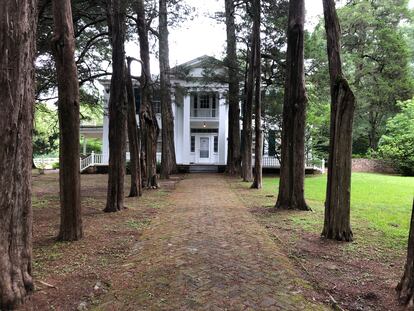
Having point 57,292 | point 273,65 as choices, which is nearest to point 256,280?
point 57,292

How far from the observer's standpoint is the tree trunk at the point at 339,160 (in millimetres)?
7355

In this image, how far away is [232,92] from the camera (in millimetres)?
25984

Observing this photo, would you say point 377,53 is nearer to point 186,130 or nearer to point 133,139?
point 186,130

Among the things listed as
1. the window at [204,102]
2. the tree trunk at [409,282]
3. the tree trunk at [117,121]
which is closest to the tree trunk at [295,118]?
the tree trunk at [117,121]

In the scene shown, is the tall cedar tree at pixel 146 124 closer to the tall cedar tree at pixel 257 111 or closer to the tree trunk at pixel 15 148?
the tall cedar tree at pixel 257 111

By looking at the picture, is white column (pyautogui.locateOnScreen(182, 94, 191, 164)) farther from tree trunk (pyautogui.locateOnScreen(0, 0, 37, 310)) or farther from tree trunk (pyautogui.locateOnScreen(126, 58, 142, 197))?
tree trunk (pyautogui.locateOnScreen(0, 0, 37, 310))

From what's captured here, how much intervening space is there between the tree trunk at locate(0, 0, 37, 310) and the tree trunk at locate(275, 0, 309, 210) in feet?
26.8

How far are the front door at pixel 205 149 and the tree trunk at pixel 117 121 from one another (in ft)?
75.9

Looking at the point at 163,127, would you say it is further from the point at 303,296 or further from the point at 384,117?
the point at 384,117

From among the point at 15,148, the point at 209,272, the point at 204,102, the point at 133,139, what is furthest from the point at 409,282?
the point at 204,102

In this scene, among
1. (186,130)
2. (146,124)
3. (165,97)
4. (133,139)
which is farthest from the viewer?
(186,130)

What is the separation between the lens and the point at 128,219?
966cm

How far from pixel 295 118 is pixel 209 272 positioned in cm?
705

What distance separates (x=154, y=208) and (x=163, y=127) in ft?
46.2
